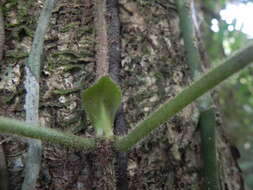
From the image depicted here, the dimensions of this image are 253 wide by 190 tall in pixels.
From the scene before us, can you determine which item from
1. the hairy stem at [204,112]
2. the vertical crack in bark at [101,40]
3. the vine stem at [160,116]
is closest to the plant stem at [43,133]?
the vine stem at [160,116]

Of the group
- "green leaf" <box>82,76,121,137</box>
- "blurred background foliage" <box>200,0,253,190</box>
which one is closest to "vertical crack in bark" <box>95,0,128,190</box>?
"green leaf" <box>82,76,121,137</box>

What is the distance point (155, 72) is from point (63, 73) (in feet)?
0.93

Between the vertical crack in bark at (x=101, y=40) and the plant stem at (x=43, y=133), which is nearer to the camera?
the plant stem at (x=43, y=133)

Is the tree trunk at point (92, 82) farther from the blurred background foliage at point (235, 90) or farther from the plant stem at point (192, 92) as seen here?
the blurred background foliage at point (235, 90)

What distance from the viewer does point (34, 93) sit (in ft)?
3.39

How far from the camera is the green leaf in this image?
3.01 ft

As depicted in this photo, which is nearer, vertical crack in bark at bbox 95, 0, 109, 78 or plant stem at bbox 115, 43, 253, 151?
plant stem at bbox 115, 43, 253, 151

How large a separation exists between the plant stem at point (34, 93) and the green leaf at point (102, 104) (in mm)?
149

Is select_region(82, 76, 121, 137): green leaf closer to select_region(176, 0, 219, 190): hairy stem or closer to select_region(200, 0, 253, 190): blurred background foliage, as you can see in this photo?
select_region(176, 0, 219, 190): hairy stem

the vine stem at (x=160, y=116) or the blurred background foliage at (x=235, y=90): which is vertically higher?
the blurred background foliage at (x=235, y=90)

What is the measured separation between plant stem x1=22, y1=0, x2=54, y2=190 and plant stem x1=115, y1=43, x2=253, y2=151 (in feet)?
0.66

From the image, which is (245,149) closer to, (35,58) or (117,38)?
(117,38)

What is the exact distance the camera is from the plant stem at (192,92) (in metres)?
0.71

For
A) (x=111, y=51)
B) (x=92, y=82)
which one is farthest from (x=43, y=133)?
(x=111, y=51)
